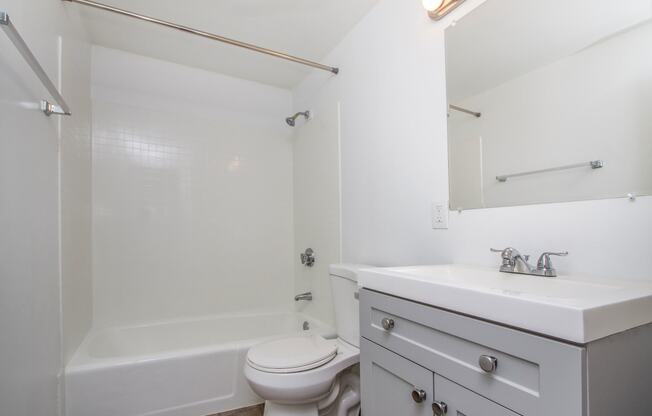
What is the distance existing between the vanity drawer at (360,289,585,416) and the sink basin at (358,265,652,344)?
0.08 ft

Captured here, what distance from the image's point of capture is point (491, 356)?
68 centimetres

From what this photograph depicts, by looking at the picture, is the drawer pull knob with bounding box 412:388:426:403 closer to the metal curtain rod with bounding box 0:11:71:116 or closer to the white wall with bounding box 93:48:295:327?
the metal curtain rod with bounding box 0:11:71:116

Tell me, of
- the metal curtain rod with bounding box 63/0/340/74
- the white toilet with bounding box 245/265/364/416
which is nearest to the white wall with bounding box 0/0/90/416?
the metal curtain rod with bounding box 63/0/340/74

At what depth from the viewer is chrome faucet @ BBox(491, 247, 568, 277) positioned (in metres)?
0.97

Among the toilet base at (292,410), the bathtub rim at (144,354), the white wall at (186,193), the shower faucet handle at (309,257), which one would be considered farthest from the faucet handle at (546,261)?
the white wall at (186,193)

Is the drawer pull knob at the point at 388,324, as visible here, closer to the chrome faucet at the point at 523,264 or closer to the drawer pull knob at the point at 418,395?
the drawer pull knob at the point at 418,395

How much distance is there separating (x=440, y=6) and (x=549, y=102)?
0.65m

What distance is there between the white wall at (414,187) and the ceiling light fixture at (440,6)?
0.10ft

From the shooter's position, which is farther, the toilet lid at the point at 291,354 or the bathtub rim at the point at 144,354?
the bathtub rim at the point at 144,354

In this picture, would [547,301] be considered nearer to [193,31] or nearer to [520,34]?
[520,34]

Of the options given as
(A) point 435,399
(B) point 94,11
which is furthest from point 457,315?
(B) point 94,11

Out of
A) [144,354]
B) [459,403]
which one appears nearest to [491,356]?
[459,403]

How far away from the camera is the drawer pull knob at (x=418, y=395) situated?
0.83 meters

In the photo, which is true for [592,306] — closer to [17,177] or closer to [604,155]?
[604,155]
